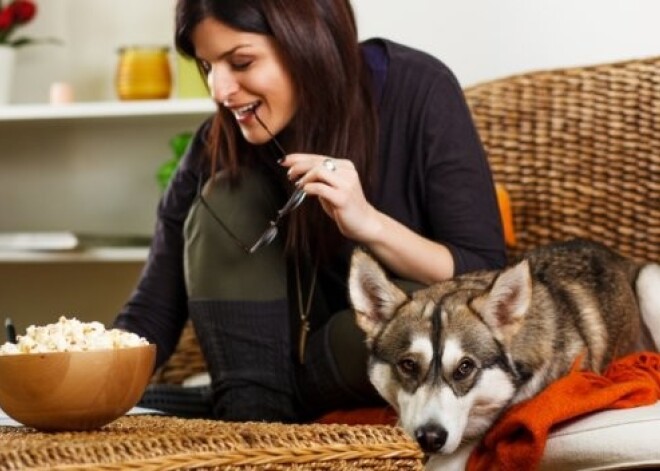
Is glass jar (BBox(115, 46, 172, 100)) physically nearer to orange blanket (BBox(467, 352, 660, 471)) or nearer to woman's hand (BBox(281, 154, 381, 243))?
woman's hand (BBox(281, 154, 381, 243))

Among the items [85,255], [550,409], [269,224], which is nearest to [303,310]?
[269,224]

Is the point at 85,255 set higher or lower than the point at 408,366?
lower

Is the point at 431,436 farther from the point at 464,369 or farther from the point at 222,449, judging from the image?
the point at 222,449

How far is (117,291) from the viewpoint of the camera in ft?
11.4

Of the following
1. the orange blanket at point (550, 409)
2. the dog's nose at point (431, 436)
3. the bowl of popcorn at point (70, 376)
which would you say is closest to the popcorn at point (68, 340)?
the bowl of popcorn at point (70, 376)

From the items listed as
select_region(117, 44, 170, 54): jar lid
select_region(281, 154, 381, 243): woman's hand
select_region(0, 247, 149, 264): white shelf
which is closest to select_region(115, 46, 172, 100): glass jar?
select_region(117, 44, 170, 54): jar lid

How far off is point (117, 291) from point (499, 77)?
1275mm

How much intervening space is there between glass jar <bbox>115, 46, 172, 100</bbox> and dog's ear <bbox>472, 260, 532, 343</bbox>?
5.09ft

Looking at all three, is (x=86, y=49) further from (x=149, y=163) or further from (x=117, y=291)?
(x=117, y=291)

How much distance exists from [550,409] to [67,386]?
0.64 meters

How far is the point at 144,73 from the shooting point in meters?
3.15

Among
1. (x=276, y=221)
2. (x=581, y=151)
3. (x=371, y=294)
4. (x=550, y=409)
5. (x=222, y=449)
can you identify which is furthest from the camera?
(x=581, y=151)

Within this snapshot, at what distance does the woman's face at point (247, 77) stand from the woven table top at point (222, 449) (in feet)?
2.52

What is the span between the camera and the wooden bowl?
57.7 inches
